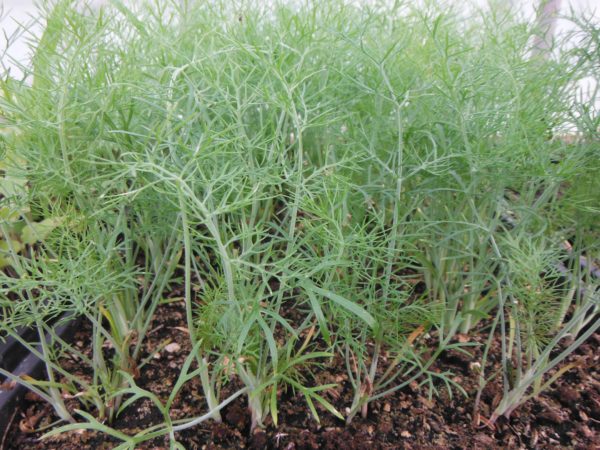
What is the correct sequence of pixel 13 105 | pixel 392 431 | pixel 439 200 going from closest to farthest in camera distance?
pixel 13 105
pixel 392 431
pixel 439 200

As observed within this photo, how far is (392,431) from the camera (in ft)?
2.32

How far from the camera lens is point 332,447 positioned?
67cm

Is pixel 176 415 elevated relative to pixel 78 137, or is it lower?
lower

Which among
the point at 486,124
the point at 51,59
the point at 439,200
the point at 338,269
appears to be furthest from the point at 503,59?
the point at 51,59

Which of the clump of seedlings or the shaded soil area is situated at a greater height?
the clump of seedlings

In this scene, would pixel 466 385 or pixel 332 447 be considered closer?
pixel 332 447

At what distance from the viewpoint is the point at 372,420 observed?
73 cm

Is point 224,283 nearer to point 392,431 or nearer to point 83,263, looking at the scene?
point 83,263

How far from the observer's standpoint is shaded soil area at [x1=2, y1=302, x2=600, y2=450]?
2.23ft

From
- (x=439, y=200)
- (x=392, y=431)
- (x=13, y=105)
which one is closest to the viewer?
(x=13, y=105)

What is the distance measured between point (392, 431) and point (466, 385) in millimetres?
164

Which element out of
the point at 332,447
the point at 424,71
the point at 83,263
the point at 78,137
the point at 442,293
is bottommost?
the point at 332,447

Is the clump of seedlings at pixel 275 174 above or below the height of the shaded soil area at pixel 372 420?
above

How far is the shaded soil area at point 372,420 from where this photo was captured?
68 centimetres
